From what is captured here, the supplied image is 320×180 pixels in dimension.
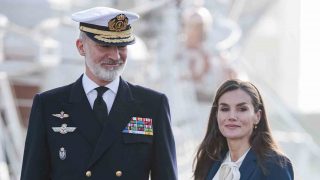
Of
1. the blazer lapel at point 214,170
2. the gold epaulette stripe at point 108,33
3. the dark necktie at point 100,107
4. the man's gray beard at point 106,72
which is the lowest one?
the blazer lapel at point 214,170

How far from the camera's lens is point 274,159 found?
457 centimetres

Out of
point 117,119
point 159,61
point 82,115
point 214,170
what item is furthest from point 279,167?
point 159,61

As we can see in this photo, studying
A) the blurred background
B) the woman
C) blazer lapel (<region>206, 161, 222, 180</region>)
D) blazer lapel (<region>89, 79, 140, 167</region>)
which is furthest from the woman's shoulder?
the blurred background

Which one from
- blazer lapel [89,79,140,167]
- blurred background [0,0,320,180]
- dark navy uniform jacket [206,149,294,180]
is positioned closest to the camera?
dark navy uniform jacket [206,149,294,180]

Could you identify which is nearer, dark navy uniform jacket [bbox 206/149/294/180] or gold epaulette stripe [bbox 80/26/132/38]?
dark navy uniform jacket [bbox 206/149/294/180]

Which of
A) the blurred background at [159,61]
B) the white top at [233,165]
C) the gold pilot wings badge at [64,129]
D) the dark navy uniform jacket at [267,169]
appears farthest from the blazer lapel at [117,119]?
the blurred background at [159,61]

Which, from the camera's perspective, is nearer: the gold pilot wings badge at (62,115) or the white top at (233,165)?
the white top at (233,165)

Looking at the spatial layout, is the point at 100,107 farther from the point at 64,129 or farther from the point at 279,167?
the point at 279,167

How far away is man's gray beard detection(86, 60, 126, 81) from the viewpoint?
185 inches

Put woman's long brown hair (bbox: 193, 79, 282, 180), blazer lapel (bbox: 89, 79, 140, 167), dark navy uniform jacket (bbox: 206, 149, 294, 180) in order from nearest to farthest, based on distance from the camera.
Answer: dark navy uniform jacket (bbox: 206, 149, 294, 180)
woman's long brown hair (bbox: 193, 79, 282, 180)
blazer lapel (bbox: 89, 79, 140, 167)

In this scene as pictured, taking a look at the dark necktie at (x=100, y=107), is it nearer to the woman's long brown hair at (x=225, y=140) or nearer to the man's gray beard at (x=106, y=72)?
the man's gray beard at (x=106, y=72)

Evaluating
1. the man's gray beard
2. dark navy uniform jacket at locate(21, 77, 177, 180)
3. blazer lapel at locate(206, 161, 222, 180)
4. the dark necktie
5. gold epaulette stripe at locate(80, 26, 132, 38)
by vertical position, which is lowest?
blazer lapel at locate(206, 161, 222, 180)

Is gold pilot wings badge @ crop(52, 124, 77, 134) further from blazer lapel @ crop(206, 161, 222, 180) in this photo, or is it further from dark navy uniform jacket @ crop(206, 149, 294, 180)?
dark navy uniform jacket @ crop(206, 149, 294, 180)

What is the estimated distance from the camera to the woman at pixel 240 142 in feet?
15.0
